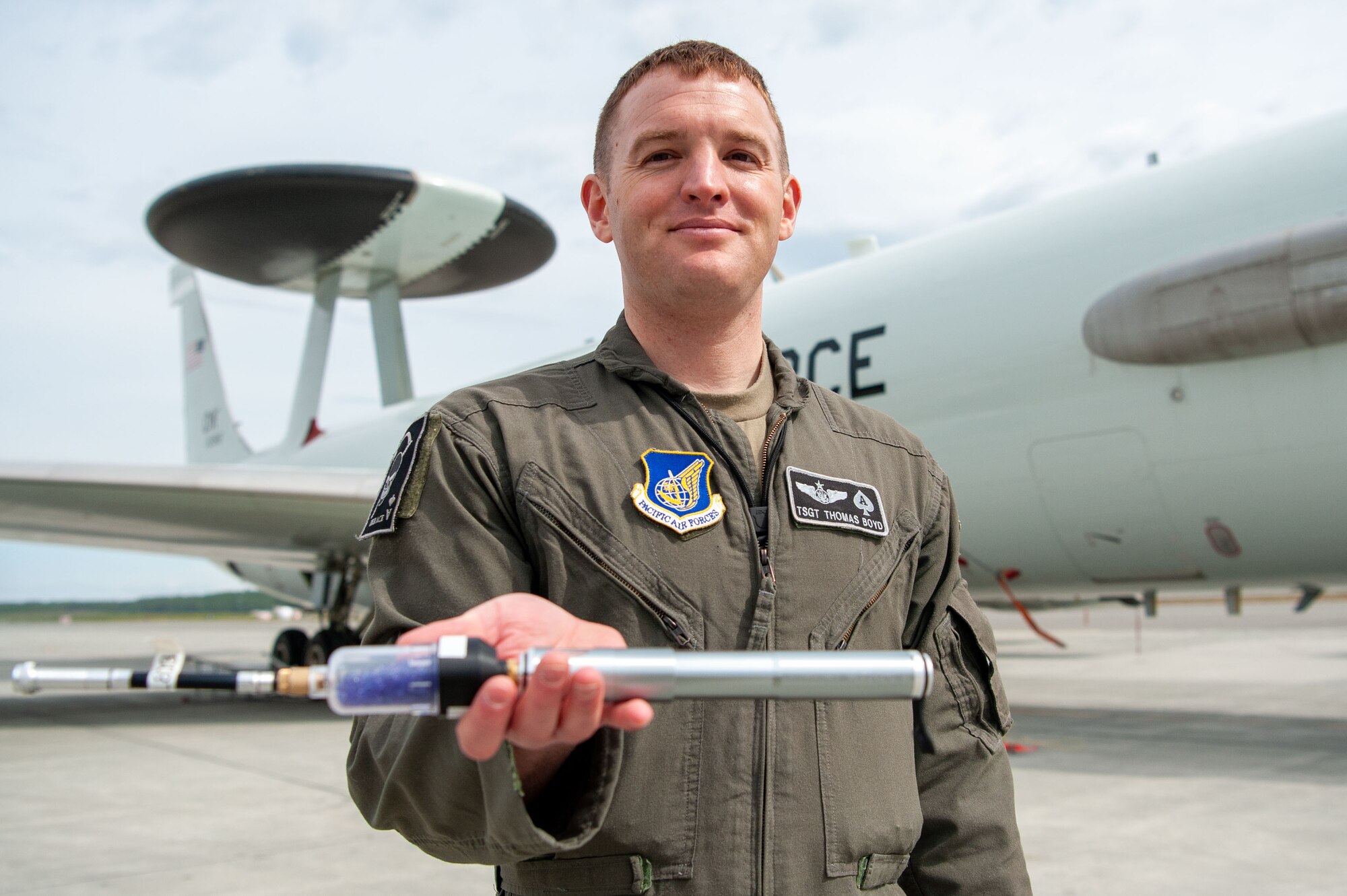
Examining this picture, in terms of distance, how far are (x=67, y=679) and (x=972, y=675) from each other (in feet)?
4.19

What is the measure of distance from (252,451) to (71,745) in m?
11.0

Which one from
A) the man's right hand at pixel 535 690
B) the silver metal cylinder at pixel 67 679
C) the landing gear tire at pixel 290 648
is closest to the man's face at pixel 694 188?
the man's right hand at pixel 535 690

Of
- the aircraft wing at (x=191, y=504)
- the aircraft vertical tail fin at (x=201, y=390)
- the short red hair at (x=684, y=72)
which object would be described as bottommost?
the short red hair at (x=684, y=72)

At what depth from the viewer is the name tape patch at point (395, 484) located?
1254 mm

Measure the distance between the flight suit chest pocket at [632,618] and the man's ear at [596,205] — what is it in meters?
0.50

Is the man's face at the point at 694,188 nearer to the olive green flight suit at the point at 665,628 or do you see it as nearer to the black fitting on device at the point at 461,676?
the olive green flight suit at the point at 665,628

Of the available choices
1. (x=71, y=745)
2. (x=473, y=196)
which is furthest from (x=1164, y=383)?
(x=473, y=196)

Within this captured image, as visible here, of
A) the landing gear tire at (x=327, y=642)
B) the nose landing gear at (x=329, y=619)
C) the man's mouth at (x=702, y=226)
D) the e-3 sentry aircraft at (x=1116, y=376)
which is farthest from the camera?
the nose landing gear at (x=329, y=619)

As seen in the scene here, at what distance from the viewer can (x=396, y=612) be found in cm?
119

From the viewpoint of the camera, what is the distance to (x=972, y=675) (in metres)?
1.63

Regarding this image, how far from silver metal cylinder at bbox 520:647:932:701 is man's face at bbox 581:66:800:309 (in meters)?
0.69

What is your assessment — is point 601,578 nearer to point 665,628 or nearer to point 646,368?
point 665,628

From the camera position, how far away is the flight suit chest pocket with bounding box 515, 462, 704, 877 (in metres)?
1.25

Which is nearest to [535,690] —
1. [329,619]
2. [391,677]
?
[391,677]
